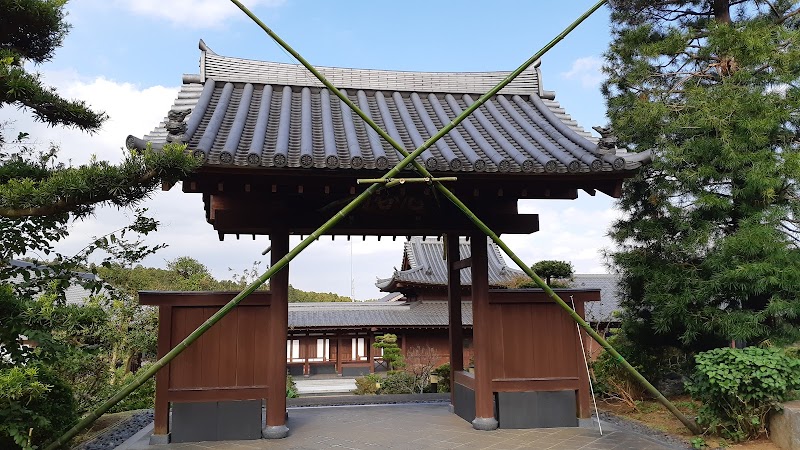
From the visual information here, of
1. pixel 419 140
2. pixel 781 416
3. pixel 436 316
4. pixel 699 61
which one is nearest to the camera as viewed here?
pixel 781 416

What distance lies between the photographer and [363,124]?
21.7 feet

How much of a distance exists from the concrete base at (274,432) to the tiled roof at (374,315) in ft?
50.4

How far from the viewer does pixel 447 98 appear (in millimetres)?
8023

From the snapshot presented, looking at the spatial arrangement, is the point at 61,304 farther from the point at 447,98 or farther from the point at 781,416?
the point at 781,416

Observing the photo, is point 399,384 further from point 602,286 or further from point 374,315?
point 602,286

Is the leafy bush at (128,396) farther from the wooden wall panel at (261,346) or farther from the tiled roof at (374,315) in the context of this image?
the tiled roof at (374,315)

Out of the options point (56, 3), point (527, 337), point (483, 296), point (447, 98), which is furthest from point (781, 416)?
point (56, 3)

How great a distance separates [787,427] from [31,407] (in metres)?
7.53

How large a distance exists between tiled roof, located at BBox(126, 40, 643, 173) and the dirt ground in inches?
126

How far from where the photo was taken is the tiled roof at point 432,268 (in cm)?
2272

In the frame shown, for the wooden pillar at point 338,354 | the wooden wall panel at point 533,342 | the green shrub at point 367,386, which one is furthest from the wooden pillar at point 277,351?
the wooden pillar at point 338,354

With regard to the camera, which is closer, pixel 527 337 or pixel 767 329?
pixel 527 337

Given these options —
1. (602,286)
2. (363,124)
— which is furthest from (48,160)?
(602,286)

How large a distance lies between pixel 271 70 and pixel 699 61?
745cm
